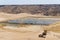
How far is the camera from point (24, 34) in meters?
1.09

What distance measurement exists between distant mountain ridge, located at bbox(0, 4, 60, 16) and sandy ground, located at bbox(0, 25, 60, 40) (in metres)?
0.21

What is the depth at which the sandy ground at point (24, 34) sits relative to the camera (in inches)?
40.4

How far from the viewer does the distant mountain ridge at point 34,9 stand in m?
1.35

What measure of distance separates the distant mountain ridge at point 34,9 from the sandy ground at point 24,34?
21 centimetres

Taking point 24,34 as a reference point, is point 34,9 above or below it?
above

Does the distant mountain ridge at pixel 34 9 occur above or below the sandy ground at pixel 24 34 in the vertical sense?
above

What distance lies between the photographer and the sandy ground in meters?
1.03

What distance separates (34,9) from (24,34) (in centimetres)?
36

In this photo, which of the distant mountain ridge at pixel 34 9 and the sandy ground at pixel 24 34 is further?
the distant mountain ridge at pixel 34 9

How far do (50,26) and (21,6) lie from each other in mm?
373

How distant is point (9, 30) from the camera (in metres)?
1.17

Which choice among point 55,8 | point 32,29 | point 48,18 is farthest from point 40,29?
point 55,8

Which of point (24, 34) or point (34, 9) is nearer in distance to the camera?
point (24, 34)

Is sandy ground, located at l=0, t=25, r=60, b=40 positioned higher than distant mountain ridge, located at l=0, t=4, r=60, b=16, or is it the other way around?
distant mountain ridge, located at l=0, t=4, r=60, b=16
